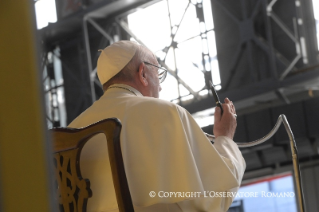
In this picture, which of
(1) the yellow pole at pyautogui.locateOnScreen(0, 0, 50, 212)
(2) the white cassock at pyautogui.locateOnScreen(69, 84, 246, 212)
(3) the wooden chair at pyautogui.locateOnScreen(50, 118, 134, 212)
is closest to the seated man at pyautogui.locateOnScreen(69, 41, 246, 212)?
(2) the white cassock at pyautogui.locateOnScreen(69, 84, 246, 212)

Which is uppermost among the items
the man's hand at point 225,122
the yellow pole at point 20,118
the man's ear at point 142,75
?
the man's ear at point 142,75

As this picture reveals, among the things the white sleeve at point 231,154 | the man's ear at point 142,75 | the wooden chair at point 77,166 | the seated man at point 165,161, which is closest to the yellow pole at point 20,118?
the wooden chair at point 77,166

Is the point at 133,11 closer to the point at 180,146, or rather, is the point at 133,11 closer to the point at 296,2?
the point at 296,2

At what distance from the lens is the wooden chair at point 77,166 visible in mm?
1493

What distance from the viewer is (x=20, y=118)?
0.36m

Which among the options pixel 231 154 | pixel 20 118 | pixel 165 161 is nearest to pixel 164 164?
pixel 165 161

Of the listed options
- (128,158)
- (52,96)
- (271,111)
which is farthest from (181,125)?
(52,96)

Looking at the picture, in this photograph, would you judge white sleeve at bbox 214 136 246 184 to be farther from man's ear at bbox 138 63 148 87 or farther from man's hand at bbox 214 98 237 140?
man's ear at bbox 138 63 148 87

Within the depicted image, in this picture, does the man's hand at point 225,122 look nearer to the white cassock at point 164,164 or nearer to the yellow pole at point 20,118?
the white cassock at point 164,164

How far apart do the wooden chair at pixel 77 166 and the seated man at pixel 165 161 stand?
0.56 feet

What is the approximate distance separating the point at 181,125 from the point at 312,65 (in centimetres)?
542

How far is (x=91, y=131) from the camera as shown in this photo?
1551 millimetres

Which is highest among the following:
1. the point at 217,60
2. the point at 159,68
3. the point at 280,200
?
the point at 217,60

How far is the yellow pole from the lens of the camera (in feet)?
1.15
